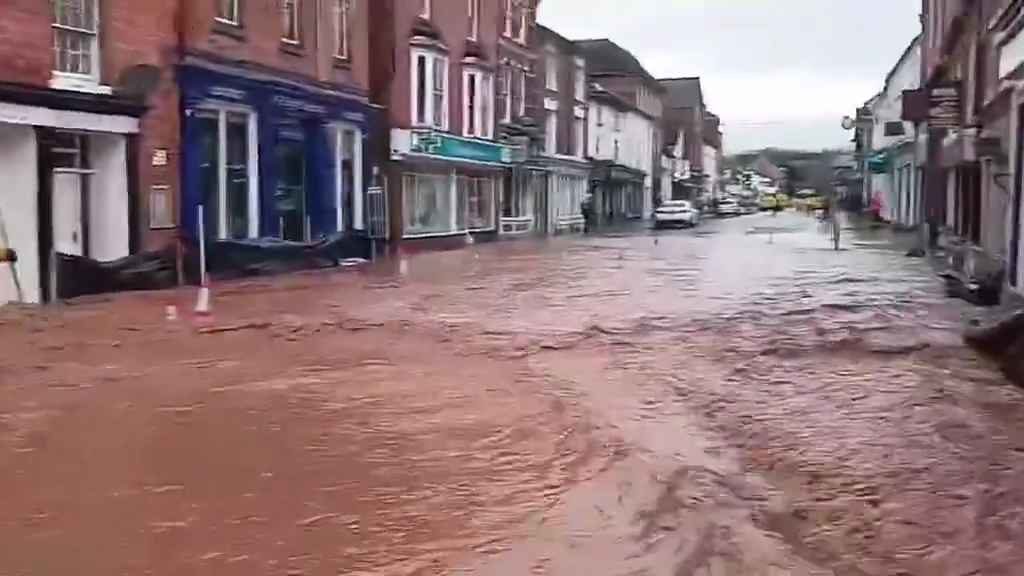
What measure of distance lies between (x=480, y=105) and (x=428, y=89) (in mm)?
5087

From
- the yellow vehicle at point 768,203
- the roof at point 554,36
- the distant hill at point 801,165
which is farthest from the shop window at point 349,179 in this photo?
the distant hill at point 801,165

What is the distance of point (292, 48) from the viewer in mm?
27328

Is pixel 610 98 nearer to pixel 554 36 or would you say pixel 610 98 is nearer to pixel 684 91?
pixel 554 36

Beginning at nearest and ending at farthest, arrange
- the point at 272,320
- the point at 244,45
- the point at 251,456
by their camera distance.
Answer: the point at 251,456, the point at 272,320, the point at 244,45

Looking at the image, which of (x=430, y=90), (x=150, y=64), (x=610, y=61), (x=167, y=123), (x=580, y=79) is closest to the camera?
(x=150, y=64)

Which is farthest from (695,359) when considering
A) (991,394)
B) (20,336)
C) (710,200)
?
(710,200)

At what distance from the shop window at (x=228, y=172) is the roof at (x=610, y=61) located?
60838 mm

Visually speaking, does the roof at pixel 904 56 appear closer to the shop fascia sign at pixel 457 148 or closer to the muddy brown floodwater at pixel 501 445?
the shop fascia sign at pixel 457 148

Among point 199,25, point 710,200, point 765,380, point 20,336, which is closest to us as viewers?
point 765,380

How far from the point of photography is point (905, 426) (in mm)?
9570

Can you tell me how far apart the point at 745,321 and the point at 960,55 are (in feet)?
69.4

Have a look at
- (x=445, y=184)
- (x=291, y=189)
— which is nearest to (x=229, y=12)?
(x=291, y=189)

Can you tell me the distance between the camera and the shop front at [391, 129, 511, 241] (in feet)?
117

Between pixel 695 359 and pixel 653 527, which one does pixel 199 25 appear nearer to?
pixel 695 359
